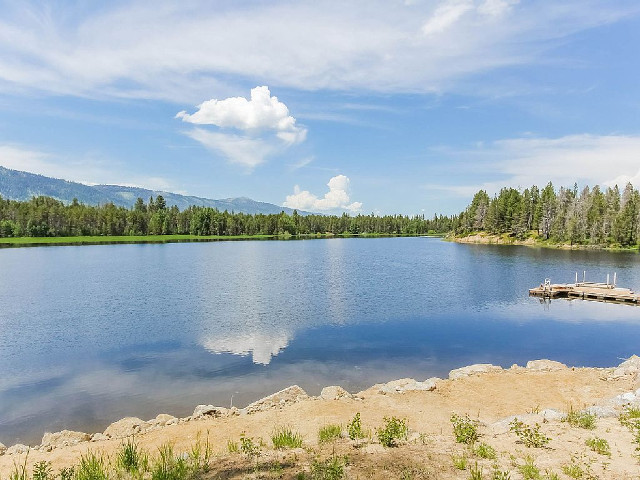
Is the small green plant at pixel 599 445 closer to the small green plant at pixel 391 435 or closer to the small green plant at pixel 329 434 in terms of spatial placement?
the small green plant at pixel 391 435

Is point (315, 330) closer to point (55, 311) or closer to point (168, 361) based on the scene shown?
point (168, 361)

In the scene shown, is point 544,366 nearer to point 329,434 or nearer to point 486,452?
point 486,452

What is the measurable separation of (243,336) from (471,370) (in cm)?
2032

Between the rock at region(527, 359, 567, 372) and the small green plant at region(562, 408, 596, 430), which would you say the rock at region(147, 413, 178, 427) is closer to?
the small green plant at region(562, 408, 596, 430)

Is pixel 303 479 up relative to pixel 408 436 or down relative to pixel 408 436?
up

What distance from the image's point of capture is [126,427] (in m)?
18.9

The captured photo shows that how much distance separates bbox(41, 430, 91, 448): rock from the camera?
17.5 metres

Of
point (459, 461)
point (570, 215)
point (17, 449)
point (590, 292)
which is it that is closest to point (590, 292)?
point (590, 292)

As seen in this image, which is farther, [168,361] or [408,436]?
[168,361]

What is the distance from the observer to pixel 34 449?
17031 millimetres

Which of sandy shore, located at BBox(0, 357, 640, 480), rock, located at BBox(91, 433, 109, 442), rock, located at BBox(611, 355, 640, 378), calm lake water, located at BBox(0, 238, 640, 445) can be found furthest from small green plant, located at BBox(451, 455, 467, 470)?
rock, located at BBox(611, 355, 640, 378)

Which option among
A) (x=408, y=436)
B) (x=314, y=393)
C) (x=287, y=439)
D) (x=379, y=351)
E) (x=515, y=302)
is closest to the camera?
(x=287, y=439)

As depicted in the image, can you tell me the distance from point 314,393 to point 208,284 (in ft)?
149

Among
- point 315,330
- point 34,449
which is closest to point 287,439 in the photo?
point 34,449
